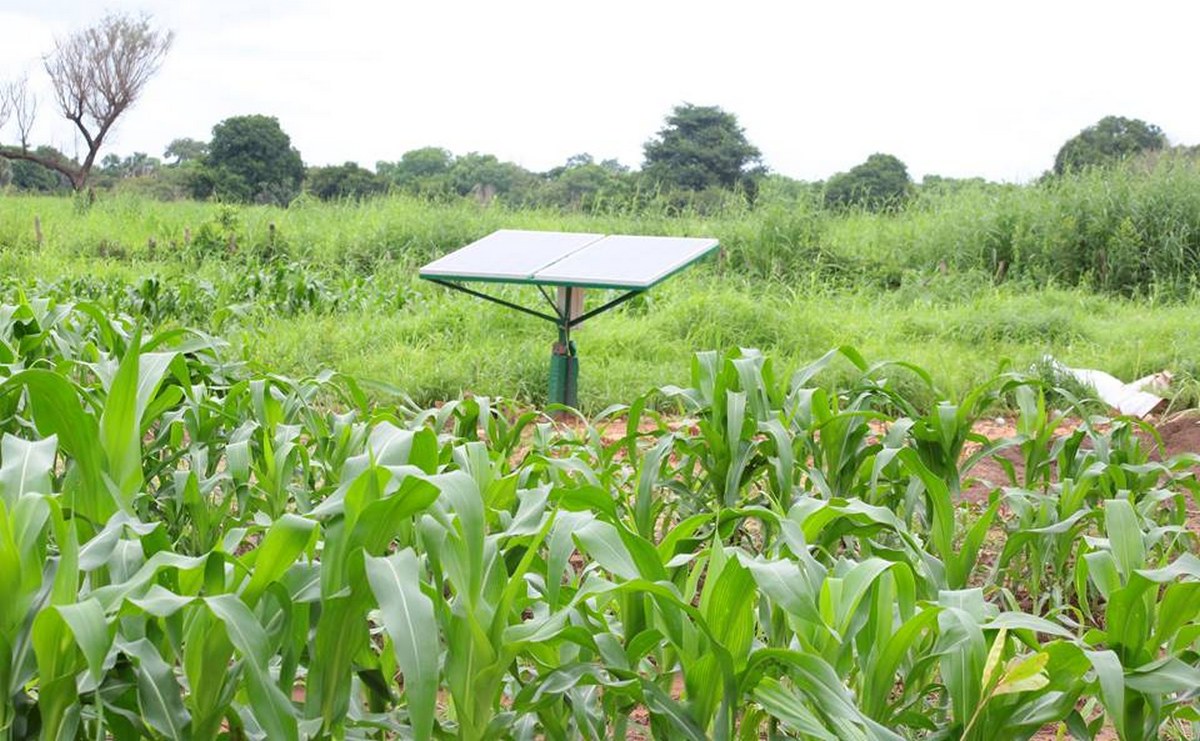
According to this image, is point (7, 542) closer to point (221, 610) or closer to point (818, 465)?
point (221, 610)

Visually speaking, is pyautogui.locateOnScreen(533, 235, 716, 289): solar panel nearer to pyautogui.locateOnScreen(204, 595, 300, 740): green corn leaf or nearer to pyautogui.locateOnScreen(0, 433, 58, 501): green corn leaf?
pyautogui.locateOnScreen(0, 433, 58, 501): green corn leaf

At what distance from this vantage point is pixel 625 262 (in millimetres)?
5121

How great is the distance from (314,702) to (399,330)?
5600 millimetres

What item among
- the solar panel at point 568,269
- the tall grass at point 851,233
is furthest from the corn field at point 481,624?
the tall grass at point 851,233

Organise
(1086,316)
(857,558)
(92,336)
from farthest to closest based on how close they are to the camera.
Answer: (1086,316), (92,336), (857,558)

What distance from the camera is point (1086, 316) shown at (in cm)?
768

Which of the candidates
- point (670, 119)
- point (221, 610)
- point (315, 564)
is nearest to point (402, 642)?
point (221, 610)

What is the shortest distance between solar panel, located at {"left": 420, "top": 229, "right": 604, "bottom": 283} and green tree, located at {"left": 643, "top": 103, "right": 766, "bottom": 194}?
50.2 ft

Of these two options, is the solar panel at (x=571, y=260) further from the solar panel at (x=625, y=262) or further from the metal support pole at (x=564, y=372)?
the metal support pole at (x=564, y=372)

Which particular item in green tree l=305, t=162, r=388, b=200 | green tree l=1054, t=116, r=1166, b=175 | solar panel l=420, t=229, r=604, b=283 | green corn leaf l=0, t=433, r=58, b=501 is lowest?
green corn leaf l=0, t=433, r=58, b=501

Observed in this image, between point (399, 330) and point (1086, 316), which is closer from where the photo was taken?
point (399, 330)

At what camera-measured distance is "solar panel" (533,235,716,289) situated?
4734 millimetres

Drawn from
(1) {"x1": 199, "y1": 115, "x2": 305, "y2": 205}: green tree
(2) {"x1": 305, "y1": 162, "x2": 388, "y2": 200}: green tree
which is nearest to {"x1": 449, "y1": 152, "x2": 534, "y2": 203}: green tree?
(2) {"x1": 305, "y1": 162, "x2": 388, "y2": 200}: green tree

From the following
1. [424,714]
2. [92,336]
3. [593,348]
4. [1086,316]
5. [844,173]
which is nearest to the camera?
[424,714]
